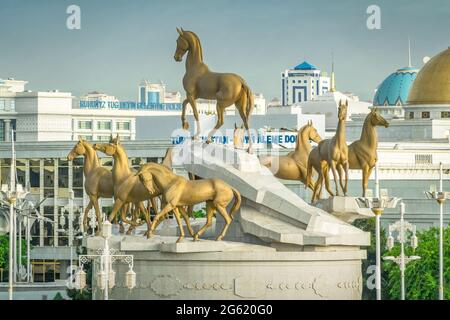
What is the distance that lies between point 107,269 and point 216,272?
729 centimetres

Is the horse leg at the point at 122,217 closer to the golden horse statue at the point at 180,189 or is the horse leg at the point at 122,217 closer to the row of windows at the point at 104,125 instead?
the golden horse statue at the point at 180,189

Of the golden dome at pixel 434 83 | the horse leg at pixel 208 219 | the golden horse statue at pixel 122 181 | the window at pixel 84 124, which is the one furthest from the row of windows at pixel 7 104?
the horse leg at pixel 208 219

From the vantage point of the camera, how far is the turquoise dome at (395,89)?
155 metres

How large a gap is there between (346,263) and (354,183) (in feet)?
132

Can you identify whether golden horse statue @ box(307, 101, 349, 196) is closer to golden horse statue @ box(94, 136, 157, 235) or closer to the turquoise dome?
golden horse statue @ box(94, 136, 157, 235)

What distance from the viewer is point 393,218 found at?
101688 millimetres

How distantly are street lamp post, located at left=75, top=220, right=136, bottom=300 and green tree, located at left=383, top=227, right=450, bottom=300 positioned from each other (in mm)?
13808

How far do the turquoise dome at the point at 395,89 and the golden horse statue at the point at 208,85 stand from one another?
83.5 m

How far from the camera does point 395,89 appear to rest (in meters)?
157

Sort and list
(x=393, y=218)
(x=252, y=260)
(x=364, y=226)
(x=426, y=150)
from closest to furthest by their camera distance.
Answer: (x=252, y=260), (x=364, y=226), (x=393, y=218), (x=426, y=150)
